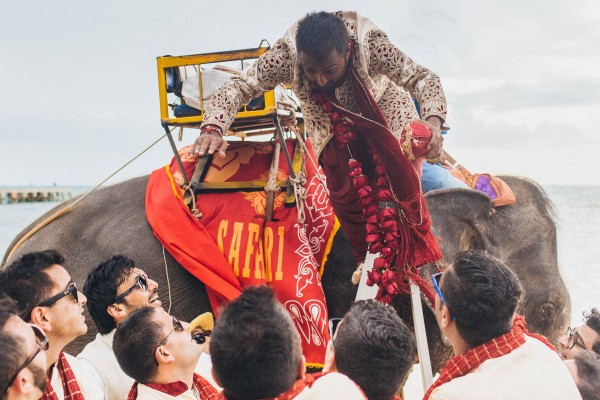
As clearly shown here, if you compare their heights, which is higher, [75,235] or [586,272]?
[75,235]

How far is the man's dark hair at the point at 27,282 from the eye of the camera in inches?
83.9

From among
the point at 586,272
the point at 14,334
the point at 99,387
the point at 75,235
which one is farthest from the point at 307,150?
the point at 586,272

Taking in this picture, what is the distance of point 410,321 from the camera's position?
3.50 meters

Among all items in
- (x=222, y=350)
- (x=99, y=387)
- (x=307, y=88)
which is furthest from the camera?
(x=307, y=88)

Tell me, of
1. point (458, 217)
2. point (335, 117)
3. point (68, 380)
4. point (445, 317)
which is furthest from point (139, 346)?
point (458, 217)

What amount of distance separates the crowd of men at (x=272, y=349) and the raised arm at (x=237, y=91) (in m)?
0.74

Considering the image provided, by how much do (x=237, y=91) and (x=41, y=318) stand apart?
134 centimetres

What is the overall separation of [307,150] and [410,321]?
1057 mm

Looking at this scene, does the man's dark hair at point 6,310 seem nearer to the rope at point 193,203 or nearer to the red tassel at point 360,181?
the red tassel at point 360,181

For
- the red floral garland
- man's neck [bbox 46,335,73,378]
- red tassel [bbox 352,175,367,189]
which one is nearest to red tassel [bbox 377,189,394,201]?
the red floral garland

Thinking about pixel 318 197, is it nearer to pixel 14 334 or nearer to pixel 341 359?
pixel 341 359

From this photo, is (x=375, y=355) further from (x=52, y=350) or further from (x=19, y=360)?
(x=52, y=350)

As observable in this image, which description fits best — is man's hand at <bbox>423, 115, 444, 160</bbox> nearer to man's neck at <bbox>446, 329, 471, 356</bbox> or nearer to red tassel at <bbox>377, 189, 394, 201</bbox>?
red tassel at <bbox>377, 189, 394, 201</bbox>

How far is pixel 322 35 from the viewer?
2705 millimetres
